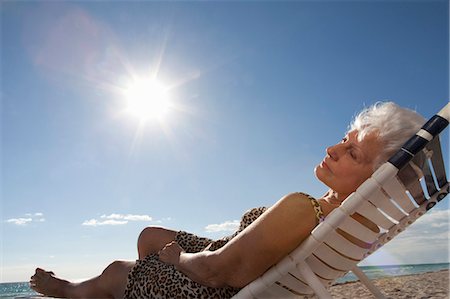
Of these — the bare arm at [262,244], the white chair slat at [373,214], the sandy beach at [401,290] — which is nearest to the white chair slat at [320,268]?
the bare arm at [262,244]

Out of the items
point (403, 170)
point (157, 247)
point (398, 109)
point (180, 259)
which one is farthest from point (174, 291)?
point (398, 109)

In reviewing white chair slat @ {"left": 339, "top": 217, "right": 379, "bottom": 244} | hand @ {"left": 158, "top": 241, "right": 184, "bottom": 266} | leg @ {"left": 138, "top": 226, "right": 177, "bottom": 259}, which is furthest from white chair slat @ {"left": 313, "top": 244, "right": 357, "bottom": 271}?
leg @ {"left": 138, "top": 226, "right": 177, "bottom": 259}

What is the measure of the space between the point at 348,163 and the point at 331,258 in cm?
55

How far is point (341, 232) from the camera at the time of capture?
1.98 metres

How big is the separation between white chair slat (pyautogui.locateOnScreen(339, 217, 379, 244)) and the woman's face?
0.30m

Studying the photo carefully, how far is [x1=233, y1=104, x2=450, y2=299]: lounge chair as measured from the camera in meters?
1.82

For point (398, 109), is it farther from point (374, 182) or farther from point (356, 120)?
point (374, 182)

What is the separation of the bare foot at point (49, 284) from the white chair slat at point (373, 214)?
6.35ft

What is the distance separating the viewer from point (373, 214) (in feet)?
6.51

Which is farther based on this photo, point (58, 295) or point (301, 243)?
point (58, 295)

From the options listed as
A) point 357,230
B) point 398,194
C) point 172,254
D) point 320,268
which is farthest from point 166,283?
point 398,194

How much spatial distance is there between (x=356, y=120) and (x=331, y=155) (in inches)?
10.9

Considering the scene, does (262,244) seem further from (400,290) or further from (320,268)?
(400,290)

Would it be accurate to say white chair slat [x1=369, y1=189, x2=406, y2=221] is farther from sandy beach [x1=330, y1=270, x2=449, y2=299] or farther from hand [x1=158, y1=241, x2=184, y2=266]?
sandy beach [x1=330, y1=270, x2=449, y2=299]
